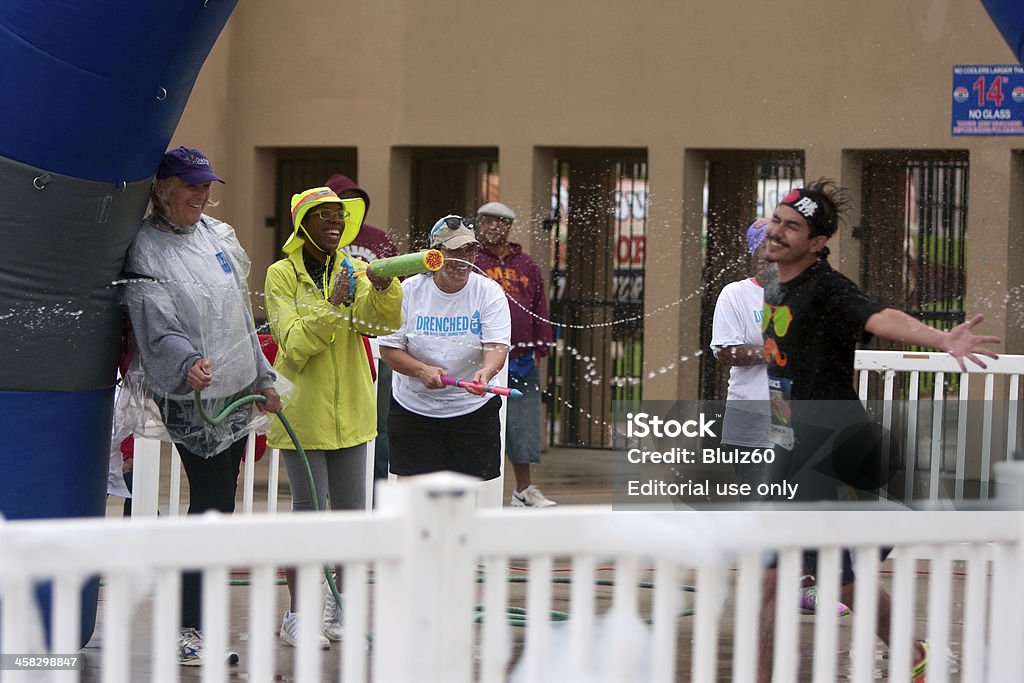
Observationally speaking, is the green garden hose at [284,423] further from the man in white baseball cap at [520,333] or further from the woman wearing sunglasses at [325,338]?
the man in white baseball cap at [520,333]

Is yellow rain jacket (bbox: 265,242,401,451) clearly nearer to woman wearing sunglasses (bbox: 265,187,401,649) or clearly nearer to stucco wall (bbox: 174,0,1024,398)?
woman wearing sunglasses (bbox: 265,187,401,649)

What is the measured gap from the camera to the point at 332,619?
5.35m

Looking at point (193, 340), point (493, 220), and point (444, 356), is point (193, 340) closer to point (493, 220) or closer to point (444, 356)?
point (444, 356)

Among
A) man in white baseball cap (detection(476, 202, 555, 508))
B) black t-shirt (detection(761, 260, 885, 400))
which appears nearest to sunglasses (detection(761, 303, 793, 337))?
black t-shirt (detection(761, 260, 885, 400))

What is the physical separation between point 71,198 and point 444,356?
171cm

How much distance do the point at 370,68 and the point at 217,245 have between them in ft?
20.7

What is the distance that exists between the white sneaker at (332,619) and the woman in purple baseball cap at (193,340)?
1.58ft

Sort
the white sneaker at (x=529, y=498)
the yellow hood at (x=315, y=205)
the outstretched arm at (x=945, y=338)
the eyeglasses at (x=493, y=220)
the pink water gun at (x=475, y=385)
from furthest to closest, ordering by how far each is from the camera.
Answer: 1. the white sneaker at (x=529, y=498)
2. the eyeglasses at (x=493, y=220)
3. the pink water gun at (x=475, y=385)
4. the yellow hood at (x=315, y=205)
5. the outstretched arm at (x=945, y=338)

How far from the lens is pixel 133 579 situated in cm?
247

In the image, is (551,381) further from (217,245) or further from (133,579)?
(133,579)

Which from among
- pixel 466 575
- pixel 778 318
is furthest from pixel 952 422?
pixel 466 575

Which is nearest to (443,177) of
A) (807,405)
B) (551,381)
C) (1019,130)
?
(551,381)

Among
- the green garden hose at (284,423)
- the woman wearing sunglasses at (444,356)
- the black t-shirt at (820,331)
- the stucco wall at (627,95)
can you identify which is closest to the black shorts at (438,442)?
the woman wearing sunglasses at (444,356)

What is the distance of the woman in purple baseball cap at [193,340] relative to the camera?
4.75 metres
